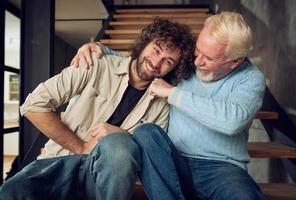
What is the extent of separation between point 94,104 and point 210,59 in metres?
0.46

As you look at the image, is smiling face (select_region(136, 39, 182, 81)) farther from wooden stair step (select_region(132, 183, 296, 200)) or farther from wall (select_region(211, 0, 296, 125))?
wall (select_region(211, 0, 296, 125))

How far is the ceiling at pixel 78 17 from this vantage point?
326 centimetres

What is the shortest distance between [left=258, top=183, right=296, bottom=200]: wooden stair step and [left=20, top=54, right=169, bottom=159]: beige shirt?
1.60 feet

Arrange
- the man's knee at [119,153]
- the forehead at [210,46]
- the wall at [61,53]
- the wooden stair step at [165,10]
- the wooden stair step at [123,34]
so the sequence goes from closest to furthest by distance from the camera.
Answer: the man's knee at [119,153], the forehead at [210,46], the wooden stair step at [123,34], the wooden stair step at [165,10], the wall at [61,53]

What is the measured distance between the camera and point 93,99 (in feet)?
3.80

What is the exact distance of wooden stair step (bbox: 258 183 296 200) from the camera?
1.17 m

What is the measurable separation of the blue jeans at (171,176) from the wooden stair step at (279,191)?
11.6 inches

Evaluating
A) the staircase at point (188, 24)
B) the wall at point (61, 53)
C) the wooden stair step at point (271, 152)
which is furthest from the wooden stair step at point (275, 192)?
the wall at point (61, 53)

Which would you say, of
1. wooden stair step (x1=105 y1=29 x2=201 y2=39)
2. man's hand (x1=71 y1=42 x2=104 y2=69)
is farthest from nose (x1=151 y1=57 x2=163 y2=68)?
wooden stair step (x1=105 y1=29 x2=201 y2=39)

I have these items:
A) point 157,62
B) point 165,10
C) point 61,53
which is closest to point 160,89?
point 157,62

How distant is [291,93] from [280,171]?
0.45 metres

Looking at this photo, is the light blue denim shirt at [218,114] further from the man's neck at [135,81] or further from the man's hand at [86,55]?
the man's hand at [86,55]

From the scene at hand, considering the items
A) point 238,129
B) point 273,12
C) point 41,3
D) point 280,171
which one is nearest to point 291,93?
point 280,171

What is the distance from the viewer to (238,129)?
92 centimetres
